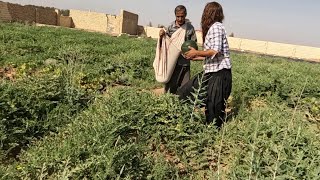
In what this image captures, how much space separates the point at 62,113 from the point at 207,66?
1.86m

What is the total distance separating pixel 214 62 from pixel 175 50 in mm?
812

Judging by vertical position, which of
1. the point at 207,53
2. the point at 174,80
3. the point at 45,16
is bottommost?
the point at 174,80

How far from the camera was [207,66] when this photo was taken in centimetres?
432

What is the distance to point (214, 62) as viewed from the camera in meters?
4.26

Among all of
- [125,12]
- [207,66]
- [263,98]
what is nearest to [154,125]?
[207,66]

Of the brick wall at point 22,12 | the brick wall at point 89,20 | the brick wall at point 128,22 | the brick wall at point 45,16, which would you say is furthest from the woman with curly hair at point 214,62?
the brick wall at point 89,20

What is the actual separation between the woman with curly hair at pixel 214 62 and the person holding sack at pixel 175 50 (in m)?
0.56

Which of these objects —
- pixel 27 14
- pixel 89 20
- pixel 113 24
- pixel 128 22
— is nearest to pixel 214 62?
pixel 27 14

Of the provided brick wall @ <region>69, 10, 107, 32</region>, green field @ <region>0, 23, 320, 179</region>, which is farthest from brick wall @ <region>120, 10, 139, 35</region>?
green field @ <region>0, 23, 320, 179</region>

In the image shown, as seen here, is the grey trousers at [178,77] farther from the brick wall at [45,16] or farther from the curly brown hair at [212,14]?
the brick wall at [45,16]

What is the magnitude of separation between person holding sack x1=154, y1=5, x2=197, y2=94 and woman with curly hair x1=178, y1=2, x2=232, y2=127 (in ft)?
1.84

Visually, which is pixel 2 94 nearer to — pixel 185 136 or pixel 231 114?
pixel 185 136

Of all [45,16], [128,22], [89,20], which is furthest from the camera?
[128,22]

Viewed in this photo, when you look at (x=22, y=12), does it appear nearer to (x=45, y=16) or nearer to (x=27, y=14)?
(x=27, y=14)
